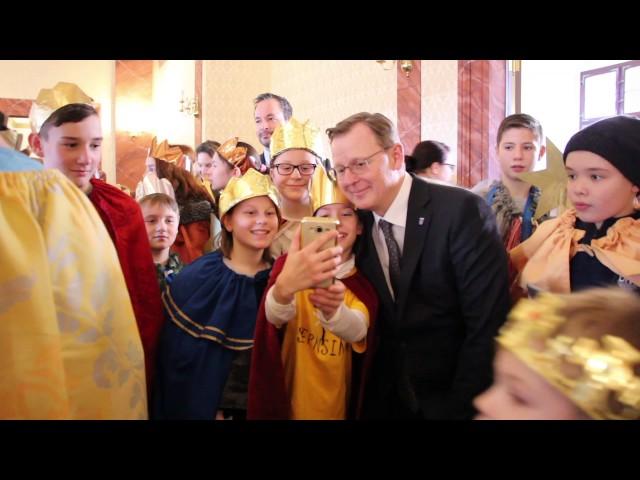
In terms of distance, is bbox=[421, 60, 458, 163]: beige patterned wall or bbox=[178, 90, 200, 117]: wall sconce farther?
bbox=[178, 90, 200, 117]: wall sconce

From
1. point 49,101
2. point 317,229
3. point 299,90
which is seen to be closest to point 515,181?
point 317,229

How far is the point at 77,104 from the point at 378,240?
1169 mm

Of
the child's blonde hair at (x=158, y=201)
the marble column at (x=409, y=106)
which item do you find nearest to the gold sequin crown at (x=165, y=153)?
the child's blonde hair at (x=158, y=201)

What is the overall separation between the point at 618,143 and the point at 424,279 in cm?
80

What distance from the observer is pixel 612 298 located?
1.18 meters

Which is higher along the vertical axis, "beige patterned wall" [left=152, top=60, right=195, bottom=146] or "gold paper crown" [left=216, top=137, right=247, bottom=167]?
"beige patterned wall" [left=152, top=60, right=195, bottom=146]

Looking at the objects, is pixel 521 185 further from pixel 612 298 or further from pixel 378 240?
pixel 612 298

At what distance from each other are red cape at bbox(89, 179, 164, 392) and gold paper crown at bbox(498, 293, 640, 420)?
1.32 metres

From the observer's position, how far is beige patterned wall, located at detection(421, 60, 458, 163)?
17.7ft

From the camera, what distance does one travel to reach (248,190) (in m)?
2.37

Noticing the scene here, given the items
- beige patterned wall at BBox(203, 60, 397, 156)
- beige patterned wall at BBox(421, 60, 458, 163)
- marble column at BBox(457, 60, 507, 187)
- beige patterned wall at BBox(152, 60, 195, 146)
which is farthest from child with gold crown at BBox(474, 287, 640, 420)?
beige patterned wall at BBox(152, 60, 195, 146)

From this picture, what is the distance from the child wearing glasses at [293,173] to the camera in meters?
2.59

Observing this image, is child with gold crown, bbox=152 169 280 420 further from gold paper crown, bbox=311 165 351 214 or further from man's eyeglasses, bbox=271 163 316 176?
man's eyeglasses, bbox=271 163 316 176

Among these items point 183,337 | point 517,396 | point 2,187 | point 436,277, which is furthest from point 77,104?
point 517,396
